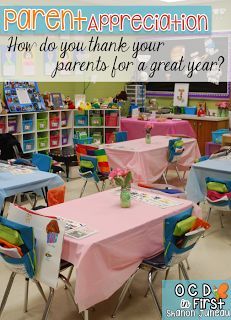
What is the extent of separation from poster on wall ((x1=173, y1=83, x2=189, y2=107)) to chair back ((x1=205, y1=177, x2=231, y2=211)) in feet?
16.8

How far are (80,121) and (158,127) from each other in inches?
58.5

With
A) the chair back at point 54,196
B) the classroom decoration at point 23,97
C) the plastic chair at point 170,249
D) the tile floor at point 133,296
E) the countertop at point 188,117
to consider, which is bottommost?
the tile floor at point 133,296

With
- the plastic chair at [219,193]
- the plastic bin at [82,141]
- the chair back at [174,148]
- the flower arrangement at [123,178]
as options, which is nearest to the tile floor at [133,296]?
the plastic chair at [219,193]

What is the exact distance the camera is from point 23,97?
7.34 metres

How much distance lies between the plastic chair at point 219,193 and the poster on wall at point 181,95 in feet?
16.8

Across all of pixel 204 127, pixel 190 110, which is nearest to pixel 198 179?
pixel 204 127

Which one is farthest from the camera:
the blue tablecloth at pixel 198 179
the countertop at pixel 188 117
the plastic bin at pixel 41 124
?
the countertop at pixel 188 117

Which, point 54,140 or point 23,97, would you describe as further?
point 54,140

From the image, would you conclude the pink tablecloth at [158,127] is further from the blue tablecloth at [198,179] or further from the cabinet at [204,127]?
the blue tablecloth at [198,179]

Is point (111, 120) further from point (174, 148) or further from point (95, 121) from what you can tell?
point (174, 148)

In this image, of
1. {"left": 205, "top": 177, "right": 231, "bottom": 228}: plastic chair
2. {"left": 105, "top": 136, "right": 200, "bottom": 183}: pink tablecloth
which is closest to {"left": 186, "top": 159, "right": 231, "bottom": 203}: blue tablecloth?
{"left": 205, "top": 177, "right": 231, "bottom": 228}: plastic chair

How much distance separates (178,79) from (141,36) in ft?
4.35

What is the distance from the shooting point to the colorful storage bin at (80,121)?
8.12 metres

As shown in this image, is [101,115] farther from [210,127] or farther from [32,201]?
[32,201]
